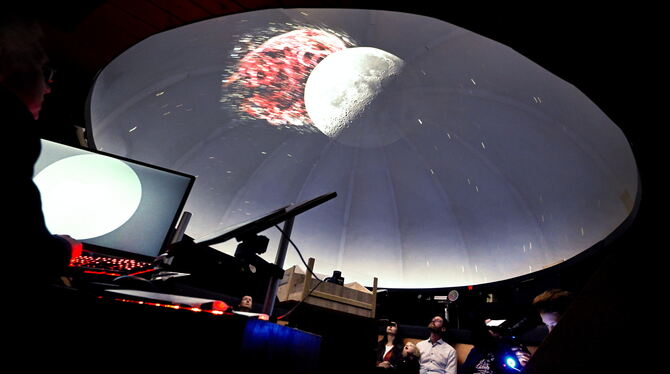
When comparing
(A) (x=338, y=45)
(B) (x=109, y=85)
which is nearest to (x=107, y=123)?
(B) (x=109, y=85)

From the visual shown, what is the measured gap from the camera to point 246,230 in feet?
4.27

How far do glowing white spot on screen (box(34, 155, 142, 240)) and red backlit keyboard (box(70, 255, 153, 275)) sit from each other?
16 cm

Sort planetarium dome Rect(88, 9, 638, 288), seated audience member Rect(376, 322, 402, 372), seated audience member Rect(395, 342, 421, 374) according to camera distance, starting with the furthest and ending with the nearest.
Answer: planetarium dome Rect(88, 9, 638, 288), seated audience member Rect(376, 322, 402, 372), seated audience member Rect(395, 342, 421, 374)

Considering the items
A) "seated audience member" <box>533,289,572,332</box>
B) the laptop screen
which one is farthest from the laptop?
"seated audience member" <box>533,289,572,332</box>

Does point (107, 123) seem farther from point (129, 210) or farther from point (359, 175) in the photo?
point (359, 175)

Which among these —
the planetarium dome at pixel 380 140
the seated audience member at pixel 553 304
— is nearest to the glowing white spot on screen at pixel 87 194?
the seated audience member at pixel 553 304

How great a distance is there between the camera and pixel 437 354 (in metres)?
4.72

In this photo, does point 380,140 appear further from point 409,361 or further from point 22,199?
point 22,199

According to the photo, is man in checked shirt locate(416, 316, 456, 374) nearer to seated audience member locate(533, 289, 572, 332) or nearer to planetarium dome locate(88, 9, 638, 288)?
seated audience member locate(533, 289, 572, 332)

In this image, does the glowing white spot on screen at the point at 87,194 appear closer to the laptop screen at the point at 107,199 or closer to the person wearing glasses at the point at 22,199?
the laptop screen at the point at 107,199

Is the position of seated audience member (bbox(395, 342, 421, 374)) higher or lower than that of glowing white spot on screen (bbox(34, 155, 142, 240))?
lower

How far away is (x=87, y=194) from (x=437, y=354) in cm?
477

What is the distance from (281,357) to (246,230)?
49 cm

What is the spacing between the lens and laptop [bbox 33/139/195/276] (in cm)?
166
